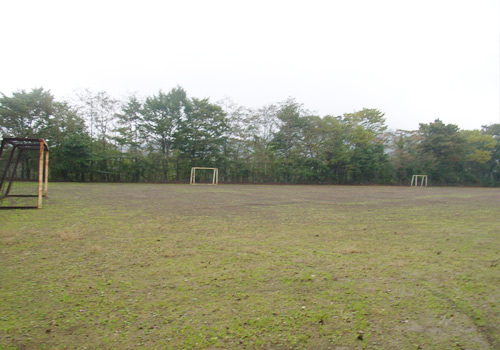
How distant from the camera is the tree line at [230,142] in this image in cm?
2450

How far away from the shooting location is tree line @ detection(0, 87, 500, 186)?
24.5 meters

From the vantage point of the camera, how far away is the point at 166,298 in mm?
2254

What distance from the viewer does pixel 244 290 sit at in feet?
7.98

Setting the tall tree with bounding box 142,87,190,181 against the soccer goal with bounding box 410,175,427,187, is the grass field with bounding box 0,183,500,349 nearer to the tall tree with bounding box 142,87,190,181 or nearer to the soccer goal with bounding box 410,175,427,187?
the tall tree with bounding box 142,87,190,181

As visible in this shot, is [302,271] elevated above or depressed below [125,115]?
below

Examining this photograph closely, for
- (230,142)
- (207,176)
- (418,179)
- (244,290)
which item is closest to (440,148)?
(418,179)

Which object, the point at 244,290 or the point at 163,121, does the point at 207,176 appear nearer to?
the point at 163,121

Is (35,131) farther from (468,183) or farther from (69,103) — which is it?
(468,183)

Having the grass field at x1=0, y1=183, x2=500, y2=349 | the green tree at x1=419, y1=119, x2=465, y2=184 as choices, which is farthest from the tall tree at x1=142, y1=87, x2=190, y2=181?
the green tree at x1=419, y1=119, x2=465, y2=184

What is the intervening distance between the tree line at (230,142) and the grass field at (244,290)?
23.9m

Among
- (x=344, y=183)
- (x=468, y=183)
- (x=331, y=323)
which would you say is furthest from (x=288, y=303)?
(x=468, y=183)

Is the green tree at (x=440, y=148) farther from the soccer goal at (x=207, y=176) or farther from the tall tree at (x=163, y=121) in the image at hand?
the tall tree at (x=163, y=121)

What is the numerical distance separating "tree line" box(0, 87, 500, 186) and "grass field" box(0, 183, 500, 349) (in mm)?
23884

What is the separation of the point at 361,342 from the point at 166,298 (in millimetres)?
1494
